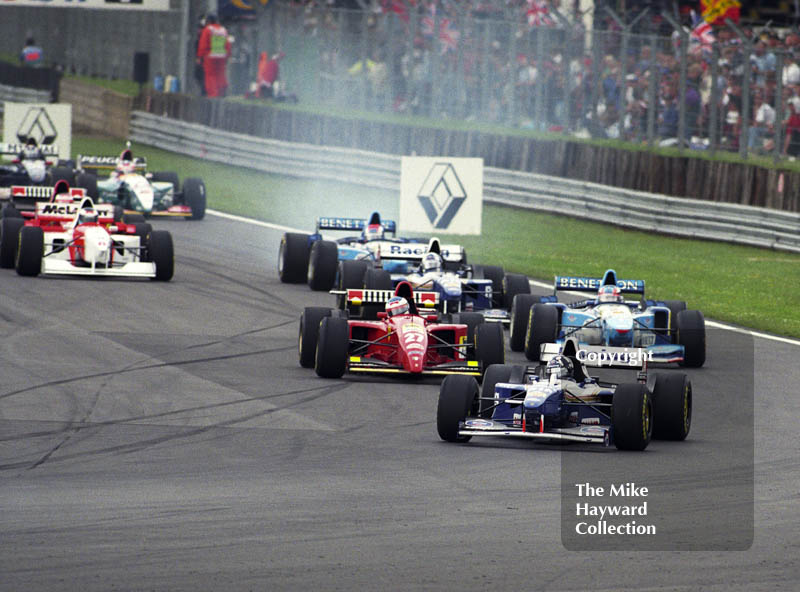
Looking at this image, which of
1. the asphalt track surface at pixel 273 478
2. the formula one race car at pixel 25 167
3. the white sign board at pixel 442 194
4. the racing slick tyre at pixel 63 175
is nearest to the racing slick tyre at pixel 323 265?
the asphalt track surface at pixel 273 478

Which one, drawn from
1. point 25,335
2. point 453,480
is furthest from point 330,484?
point 25,335

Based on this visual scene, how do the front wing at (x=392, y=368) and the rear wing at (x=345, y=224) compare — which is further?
the rear wing at (x=345, y=224)

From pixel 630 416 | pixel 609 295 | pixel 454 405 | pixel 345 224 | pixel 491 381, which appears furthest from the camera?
pixel 345 224

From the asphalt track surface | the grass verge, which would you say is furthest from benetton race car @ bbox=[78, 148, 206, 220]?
the asphalt track surface

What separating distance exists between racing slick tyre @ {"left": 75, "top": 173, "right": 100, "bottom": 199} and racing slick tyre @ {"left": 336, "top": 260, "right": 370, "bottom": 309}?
33.5ft

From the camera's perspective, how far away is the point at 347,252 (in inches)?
911

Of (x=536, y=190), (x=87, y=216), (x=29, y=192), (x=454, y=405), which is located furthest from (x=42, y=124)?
(x=454, y=405)

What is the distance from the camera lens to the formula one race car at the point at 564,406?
1298 centimetres

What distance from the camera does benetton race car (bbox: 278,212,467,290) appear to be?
853 inches

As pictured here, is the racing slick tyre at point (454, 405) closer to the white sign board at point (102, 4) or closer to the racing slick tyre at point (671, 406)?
the racing slick tyre at point (671, 406)

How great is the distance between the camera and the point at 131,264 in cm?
2319

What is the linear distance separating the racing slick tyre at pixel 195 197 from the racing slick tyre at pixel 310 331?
1461 centimetres

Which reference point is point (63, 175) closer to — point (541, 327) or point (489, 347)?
point (541, 327)

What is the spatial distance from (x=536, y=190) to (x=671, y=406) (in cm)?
2002
